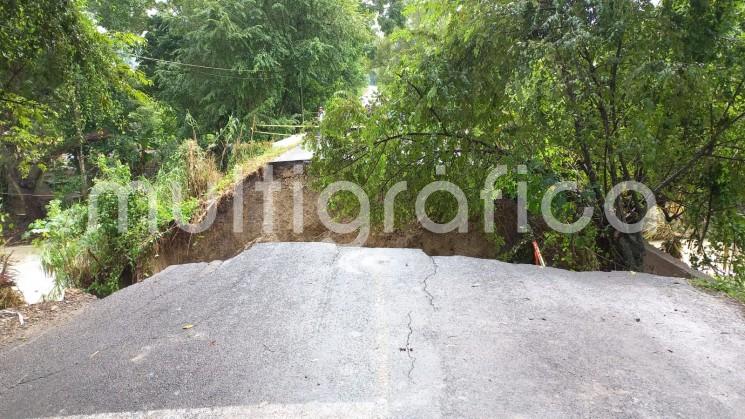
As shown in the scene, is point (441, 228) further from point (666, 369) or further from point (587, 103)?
point (666, 369)

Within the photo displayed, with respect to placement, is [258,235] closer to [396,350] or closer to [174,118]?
[396,350]

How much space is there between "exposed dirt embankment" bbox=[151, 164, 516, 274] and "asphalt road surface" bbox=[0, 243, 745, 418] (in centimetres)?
290

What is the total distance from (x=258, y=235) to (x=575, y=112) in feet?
18.2

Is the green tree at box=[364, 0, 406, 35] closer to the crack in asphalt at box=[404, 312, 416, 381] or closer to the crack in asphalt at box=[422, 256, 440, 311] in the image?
the crack in asphalt at box=[422, 256, 440, 311]

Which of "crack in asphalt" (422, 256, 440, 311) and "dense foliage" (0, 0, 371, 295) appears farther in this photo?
"dense foliage" (0, 0, 371, 295)

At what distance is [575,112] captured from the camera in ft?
13.3

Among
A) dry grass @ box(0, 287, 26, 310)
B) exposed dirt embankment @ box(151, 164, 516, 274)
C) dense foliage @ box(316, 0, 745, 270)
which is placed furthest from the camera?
exposed dirt embankment @ box(151, 164, 516, 274)

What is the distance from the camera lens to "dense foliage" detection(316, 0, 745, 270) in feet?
12.4

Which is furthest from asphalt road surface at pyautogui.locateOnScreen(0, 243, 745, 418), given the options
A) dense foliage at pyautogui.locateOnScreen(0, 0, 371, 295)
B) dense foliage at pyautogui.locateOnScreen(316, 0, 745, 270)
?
dense foliage at pyautogui.locateOnScreen(0, 0, 371, 295)

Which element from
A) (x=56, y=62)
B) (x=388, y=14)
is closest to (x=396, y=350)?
(x=56, y=62)

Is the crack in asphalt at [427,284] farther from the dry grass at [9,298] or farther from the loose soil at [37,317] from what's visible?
the dry grass at [9,298]

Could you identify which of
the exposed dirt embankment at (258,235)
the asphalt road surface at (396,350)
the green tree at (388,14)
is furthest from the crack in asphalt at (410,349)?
the green tree at (388,14)

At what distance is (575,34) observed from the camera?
3.69 m

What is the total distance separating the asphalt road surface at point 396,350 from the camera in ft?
6.98
